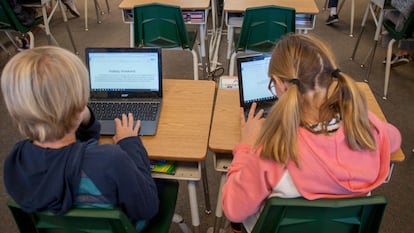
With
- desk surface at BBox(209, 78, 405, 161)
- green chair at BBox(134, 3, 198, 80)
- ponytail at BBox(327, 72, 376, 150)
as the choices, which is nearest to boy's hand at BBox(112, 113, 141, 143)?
desk surface at BBox(209, 78, 405, 161)

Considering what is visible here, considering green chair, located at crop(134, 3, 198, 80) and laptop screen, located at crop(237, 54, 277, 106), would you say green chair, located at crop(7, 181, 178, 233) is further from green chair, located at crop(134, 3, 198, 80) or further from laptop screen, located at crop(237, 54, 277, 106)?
green chair, located at crop(134, 3, 198, 80)

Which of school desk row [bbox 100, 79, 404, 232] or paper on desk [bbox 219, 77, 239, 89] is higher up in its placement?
paper on desk [bbox 219, 77, 239, 89]

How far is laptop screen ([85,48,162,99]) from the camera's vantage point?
4.37ft

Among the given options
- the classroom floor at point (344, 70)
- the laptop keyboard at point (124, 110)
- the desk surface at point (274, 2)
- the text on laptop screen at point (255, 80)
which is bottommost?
the classroom floor at point (344, 70)

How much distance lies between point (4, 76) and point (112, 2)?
169 inches

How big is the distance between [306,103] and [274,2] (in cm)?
173

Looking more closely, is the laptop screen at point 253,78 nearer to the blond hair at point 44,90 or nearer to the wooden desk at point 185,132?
the wooden desk at point 185,132

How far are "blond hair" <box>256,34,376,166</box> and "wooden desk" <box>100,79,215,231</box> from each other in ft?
1.08

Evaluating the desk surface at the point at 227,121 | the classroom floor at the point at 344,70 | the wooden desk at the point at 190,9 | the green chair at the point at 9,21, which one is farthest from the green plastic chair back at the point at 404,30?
the green chair at the point at 9,21

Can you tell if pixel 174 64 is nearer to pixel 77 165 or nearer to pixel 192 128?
pixel 192 128

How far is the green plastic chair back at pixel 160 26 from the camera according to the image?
2129 millimetres

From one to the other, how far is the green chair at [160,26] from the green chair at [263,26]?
14.7 inches

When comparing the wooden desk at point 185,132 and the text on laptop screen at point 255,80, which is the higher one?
the text on laptop screen at point 255,80

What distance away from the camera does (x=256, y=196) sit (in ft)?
3.04
